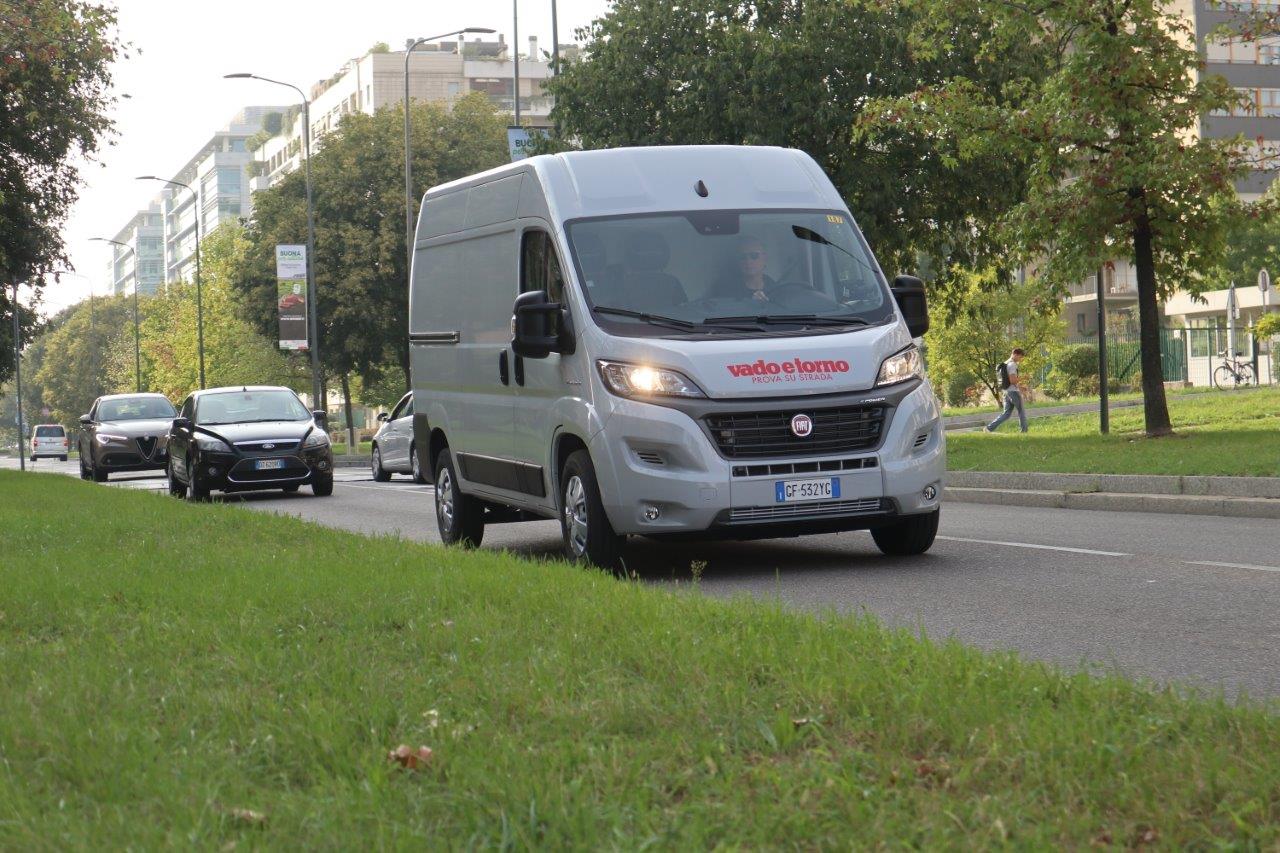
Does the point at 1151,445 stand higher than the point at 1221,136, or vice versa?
the point at 1221,136

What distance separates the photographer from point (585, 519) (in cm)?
1087

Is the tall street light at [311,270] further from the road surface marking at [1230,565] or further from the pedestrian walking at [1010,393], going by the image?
the road surface marking at [1230,565]

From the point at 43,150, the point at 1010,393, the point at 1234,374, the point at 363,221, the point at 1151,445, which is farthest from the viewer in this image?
the point at 363,221

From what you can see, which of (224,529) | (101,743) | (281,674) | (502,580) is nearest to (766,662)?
(281,674)

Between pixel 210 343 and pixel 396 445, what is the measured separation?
188 ft

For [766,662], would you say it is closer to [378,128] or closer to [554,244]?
[554,244]

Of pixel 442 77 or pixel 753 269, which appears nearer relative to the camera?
pixel 753 269

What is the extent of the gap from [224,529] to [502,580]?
6.36 meters

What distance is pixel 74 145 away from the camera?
115 ft

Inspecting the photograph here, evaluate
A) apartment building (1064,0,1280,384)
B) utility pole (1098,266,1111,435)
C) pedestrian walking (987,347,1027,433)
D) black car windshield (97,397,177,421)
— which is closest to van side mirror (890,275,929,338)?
utility pole (1098,266,1111,435)

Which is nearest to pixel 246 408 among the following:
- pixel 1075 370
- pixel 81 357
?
pixel 1075 370

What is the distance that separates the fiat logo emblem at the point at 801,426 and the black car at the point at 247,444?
49.8ft

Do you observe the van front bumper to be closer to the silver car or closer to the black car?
the black car

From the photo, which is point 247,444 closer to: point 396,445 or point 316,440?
point 316,440
